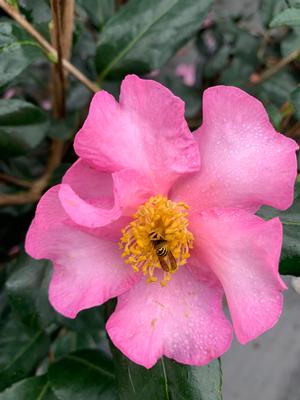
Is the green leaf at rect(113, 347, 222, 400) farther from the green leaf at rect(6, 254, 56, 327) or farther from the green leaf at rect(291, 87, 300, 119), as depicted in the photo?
the green leaf at rect(291, 87, 300, 119)

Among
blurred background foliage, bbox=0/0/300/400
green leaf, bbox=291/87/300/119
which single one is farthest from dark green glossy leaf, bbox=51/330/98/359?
green leaf, bbox=291/87/300/119

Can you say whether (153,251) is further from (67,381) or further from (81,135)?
(67,381)

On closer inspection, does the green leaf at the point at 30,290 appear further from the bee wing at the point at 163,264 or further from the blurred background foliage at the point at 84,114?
the bee wing at the point at 163,264

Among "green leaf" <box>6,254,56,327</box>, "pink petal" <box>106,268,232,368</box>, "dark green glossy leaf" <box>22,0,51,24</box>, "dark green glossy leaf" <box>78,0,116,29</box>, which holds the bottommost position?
"green leaf" <box>6,254,56,327</box>

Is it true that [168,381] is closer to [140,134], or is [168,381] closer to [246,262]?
[246,262]

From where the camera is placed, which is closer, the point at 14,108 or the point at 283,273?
the point at 283,273

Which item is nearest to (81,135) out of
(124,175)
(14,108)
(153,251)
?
(124,175)

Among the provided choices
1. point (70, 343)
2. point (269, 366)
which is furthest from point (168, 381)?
point (269, 366)
